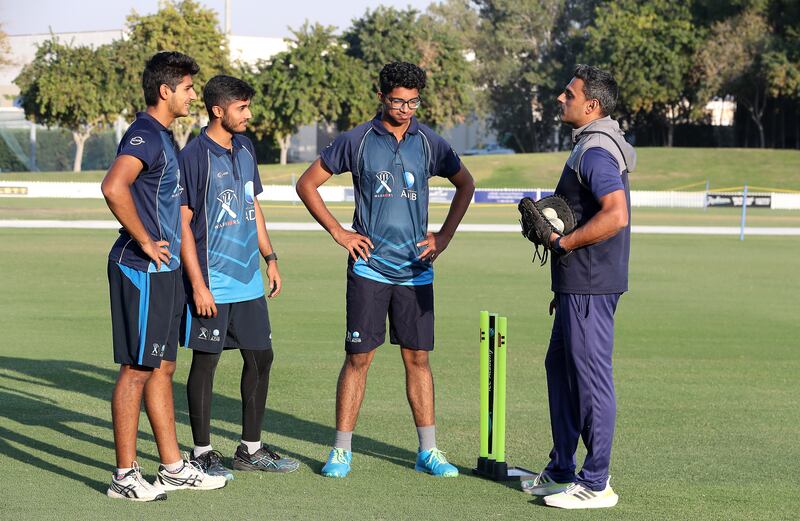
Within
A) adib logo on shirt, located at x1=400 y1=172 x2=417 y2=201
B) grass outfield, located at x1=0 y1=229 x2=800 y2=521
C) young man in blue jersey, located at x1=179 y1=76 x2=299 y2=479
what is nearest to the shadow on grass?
grass outfield, located at x1=0 y1=229 x2=800 y2=521

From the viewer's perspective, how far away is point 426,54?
76.7m

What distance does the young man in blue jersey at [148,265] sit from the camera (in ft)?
18.7

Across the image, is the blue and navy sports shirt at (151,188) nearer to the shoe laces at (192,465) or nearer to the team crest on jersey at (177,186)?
the team crest on jersey at (177,186)

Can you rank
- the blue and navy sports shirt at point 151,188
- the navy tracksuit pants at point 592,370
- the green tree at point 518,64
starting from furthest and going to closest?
the green tree at point 518,64, the navy tracksuit pants at point 592,370, the blue and navy sports shirt at point 151,188

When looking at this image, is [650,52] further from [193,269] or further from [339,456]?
[193,269]

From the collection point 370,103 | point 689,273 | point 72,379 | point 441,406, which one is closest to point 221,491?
point 441,406

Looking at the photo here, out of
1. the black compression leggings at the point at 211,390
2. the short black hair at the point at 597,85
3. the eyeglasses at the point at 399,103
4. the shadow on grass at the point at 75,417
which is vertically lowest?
the shadow on grass at the point at 75,417

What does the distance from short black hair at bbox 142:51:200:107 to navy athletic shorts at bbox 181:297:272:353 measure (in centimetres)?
121

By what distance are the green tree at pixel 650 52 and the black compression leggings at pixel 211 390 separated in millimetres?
71667

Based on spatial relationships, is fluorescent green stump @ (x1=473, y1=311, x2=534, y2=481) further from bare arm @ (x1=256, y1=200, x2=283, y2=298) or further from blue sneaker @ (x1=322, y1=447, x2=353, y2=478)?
bare arm @ (x1=256, y1=200, x2=283, y2=298)

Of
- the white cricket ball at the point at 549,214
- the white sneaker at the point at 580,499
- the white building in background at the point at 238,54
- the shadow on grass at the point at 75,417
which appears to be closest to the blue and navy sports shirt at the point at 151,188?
the shadow on grass at the point at 75,417

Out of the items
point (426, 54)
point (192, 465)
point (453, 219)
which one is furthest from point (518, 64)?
point (192, 465)

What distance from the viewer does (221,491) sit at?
19.9 ft

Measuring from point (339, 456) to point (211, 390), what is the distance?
815mm
